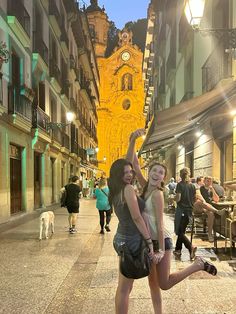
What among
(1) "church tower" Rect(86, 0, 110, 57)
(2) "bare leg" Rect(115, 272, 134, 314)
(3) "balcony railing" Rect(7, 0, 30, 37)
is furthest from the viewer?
(1) "church tower" Rect(86, 0, 110, 57)

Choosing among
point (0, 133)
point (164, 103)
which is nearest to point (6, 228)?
point (0, 133)

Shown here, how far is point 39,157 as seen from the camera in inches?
805

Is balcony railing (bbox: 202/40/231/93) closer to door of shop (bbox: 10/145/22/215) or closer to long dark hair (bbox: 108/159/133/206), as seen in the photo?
door of shop (bbox: 10/145/22/215)

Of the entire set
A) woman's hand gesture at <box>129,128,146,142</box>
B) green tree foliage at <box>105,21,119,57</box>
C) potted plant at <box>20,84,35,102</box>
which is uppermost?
green tree foliage at <box>105,21,119,57</box>

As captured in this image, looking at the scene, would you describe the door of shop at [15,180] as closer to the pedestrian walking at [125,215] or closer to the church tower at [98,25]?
the pedestrian walking at [125,215]

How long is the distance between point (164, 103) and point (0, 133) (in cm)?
1767

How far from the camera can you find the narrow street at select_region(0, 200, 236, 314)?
4.65 meters

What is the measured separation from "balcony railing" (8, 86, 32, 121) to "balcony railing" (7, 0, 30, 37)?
248 cm

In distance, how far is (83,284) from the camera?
569 centimetres

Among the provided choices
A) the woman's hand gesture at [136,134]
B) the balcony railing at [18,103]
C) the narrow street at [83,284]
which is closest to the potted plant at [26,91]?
the balcony railing at [18,103]

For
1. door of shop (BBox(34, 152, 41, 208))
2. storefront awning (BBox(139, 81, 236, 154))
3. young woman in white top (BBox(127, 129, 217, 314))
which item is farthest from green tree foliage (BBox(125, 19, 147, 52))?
young woman in white top (BBox(127, 129, 217, 314))

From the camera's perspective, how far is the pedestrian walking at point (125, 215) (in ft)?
11.7

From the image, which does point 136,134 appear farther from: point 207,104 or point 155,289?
point 207,104

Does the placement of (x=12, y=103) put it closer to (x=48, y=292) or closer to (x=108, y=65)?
(x=48, y=292)
